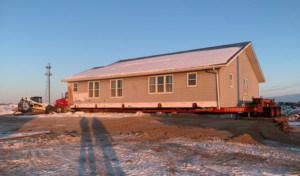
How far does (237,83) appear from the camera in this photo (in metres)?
18.7

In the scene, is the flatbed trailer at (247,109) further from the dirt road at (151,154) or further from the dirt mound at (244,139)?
the dirt mound at (244,139)

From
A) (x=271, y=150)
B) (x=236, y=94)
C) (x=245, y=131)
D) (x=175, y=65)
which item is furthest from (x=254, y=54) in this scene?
(x=271, y=150)

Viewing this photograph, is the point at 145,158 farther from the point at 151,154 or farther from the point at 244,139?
the point at 244,139

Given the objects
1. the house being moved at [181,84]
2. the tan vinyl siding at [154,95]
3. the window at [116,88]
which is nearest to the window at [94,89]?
the house being moved at [181,84]

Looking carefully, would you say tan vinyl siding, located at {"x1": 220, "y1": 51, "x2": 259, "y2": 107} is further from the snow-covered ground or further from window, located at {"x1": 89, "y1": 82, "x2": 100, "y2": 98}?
window, located at {"x1": 89, "y1": 82, "x2": 100, "y2": 98}

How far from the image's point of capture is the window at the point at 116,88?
66.5 feet

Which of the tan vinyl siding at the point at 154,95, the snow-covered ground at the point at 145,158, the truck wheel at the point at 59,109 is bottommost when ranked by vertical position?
the snow-covered ground at the point at 145,158

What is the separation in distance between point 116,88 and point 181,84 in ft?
19.7

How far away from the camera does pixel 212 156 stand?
6137 mm

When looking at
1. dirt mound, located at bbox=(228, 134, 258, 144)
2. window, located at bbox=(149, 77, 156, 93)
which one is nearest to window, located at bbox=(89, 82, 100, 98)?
window, located at bbox=(149, 77, 156, 93)

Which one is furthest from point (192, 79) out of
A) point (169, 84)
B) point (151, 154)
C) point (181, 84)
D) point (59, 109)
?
point (59, 109)

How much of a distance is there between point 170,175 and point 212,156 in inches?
73.9

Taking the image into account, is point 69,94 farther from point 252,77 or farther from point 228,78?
point 252,77

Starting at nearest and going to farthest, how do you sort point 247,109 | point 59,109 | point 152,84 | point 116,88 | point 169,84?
point 247,109
point 169,84
point 152,84
point 116,88
point 59,109
